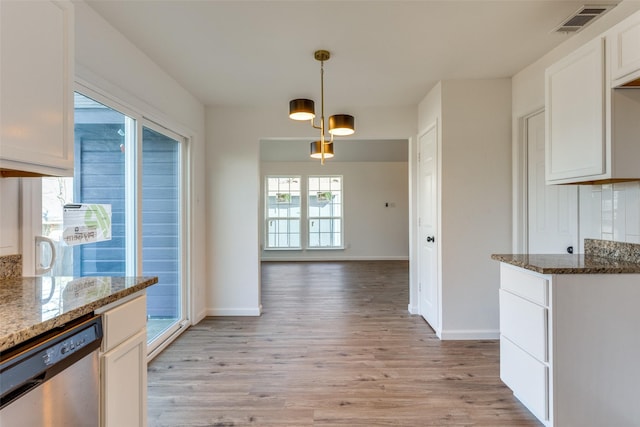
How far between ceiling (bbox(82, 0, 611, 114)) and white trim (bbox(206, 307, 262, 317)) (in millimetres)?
2406

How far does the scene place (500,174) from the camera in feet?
9.93

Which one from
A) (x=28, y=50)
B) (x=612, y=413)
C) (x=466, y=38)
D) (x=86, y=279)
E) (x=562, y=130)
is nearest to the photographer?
(x=28, y=50)

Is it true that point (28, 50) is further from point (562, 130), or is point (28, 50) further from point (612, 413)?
point (612, 413)

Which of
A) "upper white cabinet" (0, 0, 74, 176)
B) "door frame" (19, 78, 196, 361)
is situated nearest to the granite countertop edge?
"upper white cabinet" (0, 0, 74, 176)

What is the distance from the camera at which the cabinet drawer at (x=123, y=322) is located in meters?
1.25

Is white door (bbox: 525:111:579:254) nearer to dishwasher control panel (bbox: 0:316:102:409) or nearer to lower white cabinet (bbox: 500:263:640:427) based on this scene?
lower white cabinet (bbox: 500:263:640:427)

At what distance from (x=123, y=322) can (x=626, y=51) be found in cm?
269

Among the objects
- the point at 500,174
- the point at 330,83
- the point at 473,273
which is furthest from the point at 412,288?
the point at 330,83

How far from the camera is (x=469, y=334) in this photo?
3053 millimetres

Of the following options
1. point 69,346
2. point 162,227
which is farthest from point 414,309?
point 69,346

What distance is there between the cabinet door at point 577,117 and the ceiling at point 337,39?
361 mm

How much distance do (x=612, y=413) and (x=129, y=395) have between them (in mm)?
2372

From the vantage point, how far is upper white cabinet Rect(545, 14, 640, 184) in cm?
165

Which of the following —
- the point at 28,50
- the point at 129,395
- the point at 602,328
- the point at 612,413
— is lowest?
the point at 612,413
